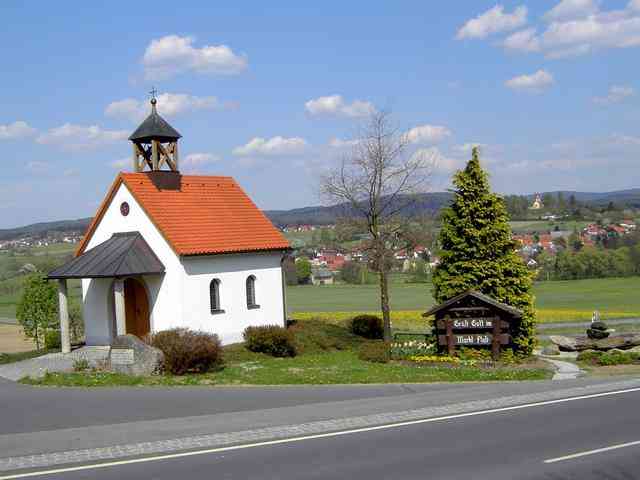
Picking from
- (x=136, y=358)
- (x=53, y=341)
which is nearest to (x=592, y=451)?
(x=136, y=358)

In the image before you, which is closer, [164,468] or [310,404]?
[164,468]

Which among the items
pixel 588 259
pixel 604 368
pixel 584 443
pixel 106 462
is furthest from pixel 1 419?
pixel 588 259

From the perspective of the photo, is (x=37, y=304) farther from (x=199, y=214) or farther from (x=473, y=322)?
(x=473, y=322)

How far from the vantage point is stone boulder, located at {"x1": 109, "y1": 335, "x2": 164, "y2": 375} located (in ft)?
71.7

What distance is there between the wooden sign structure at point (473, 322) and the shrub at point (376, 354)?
1958 mm

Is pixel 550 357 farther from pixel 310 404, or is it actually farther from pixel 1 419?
pixel 1 419

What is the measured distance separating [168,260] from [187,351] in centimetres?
740

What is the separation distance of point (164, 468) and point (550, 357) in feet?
60.5

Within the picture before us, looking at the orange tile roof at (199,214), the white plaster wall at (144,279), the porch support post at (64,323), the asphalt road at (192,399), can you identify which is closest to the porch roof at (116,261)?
the white plaster wall at (144,279)

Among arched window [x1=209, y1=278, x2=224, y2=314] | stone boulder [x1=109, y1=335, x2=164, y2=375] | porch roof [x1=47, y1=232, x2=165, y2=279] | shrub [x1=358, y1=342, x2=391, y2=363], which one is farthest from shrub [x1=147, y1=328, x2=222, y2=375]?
arched window [x1=209, y1=278, x2=224, y2=314]

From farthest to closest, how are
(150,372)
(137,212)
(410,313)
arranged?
(410,313)
(137,212)
(150,372)

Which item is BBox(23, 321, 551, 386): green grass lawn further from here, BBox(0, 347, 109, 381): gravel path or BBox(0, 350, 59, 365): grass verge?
BBox(0, 350, 59, 365): grass verge

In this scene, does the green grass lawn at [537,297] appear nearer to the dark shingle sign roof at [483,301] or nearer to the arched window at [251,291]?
the arched window at [251,291]

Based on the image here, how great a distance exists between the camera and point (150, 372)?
71.6ft
